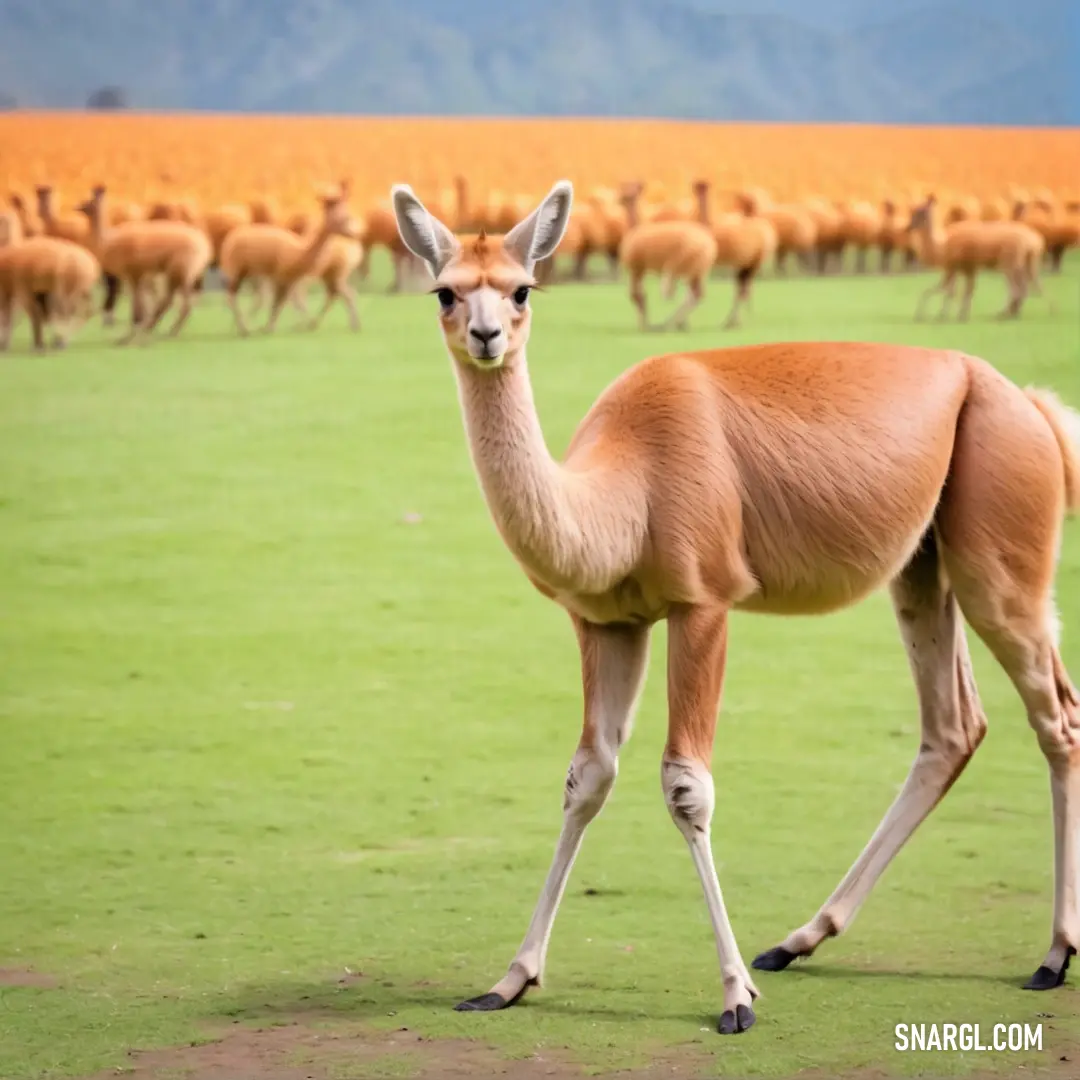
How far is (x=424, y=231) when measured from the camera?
2809 millimetres

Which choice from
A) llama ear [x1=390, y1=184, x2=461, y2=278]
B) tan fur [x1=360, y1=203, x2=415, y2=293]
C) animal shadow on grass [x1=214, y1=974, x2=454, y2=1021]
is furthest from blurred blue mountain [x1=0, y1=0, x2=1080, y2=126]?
animal shadow on grass [x1=214, y1=974, x2=454, y2=1021]

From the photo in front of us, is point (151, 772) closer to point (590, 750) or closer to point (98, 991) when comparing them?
point (98, 991)

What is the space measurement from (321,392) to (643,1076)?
4.44m

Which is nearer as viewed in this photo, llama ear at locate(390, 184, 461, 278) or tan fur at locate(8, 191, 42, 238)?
llama ear at locate(390, 184, 461, 278)

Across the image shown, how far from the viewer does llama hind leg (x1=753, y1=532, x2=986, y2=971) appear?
330cm

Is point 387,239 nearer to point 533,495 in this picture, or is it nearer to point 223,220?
point 223,220

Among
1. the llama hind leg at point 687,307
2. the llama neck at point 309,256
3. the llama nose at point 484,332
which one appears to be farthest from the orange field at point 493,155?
the llama nose at point 484,332

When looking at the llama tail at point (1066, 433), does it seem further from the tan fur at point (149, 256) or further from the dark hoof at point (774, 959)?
the tan fur at point (149, 256)

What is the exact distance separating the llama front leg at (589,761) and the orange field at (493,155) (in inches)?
151

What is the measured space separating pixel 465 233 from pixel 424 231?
15.6 feet

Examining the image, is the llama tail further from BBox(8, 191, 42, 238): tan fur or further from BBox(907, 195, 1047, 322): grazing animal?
BBox(8, 191, 42, 238): tan fur

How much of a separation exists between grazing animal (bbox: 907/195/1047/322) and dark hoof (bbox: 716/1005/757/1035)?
4797mm

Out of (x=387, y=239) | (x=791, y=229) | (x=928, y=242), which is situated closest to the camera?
(x=928, y=242)

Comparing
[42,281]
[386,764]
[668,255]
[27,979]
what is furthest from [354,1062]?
[668,255]
